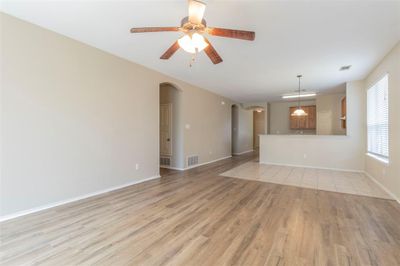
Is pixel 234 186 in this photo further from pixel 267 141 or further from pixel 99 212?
pixel 267 141

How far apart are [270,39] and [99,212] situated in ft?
12.0

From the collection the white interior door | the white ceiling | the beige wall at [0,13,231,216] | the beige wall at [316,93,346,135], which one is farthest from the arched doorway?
the beige wall at [316,93,346,135]

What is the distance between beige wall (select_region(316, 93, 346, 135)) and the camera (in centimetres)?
750

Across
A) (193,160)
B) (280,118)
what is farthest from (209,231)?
(280,118)

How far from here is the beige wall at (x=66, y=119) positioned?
2531 mm

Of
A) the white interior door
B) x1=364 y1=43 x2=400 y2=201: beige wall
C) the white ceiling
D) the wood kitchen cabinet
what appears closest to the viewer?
the white ceiling

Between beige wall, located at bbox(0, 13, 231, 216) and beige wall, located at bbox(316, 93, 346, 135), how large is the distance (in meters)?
6.74

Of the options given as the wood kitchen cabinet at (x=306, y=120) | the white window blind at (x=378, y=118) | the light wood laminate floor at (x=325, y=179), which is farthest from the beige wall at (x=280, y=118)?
the white window blind at (x=378, y=118)

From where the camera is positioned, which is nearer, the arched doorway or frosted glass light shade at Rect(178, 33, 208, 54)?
frosted glass light shade at Rect(178, 33, 208, 54)

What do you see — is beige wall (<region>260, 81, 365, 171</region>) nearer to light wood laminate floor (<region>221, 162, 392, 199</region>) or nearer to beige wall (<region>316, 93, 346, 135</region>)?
light wood laminate floor (<region>221, 162, 392, 199</region>)

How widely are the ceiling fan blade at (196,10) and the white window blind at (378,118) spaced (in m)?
4.02

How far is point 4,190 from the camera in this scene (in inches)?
96.4

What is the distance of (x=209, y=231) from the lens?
2268 mm

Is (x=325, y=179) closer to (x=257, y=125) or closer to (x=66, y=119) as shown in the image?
(x=66, y=119)
